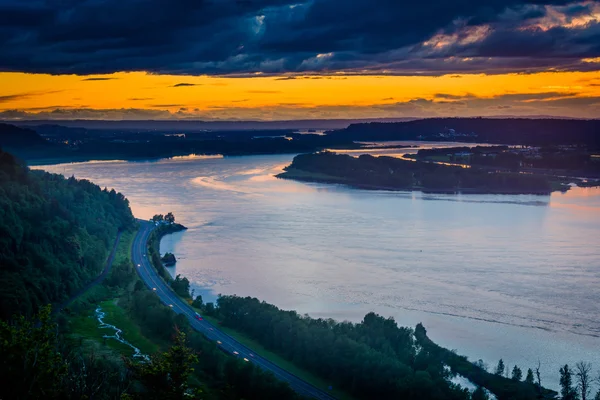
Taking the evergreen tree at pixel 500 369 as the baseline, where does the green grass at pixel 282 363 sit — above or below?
below

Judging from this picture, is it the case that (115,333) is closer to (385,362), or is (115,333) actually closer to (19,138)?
(385,362)

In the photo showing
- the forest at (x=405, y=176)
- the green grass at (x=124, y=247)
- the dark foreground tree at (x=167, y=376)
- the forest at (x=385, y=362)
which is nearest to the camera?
the dark foreground tree at (x=167, y=376)

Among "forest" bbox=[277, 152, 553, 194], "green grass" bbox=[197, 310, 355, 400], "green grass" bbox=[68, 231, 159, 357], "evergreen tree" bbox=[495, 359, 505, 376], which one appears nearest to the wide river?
"evergreen tree" bbox=[495, 359, 505, 376]

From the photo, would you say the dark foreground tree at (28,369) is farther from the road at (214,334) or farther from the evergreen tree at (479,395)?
the evergreen tree at (479,395)

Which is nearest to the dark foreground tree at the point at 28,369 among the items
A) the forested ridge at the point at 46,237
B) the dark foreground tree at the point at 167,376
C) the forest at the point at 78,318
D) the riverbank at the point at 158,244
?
the forest at the point at 78,318

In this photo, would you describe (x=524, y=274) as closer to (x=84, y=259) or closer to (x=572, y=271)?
(x=572, y=271)

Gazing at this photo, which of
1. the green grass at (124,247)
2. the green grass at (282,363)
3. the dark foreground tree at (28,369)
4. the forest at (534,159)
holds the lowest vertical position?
the green grass at (282,363)

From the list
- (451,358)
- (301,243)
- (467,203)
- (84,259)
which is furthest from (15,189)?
(467,203)

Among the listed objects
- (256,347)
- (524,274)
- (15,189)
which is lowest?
(256,347)
